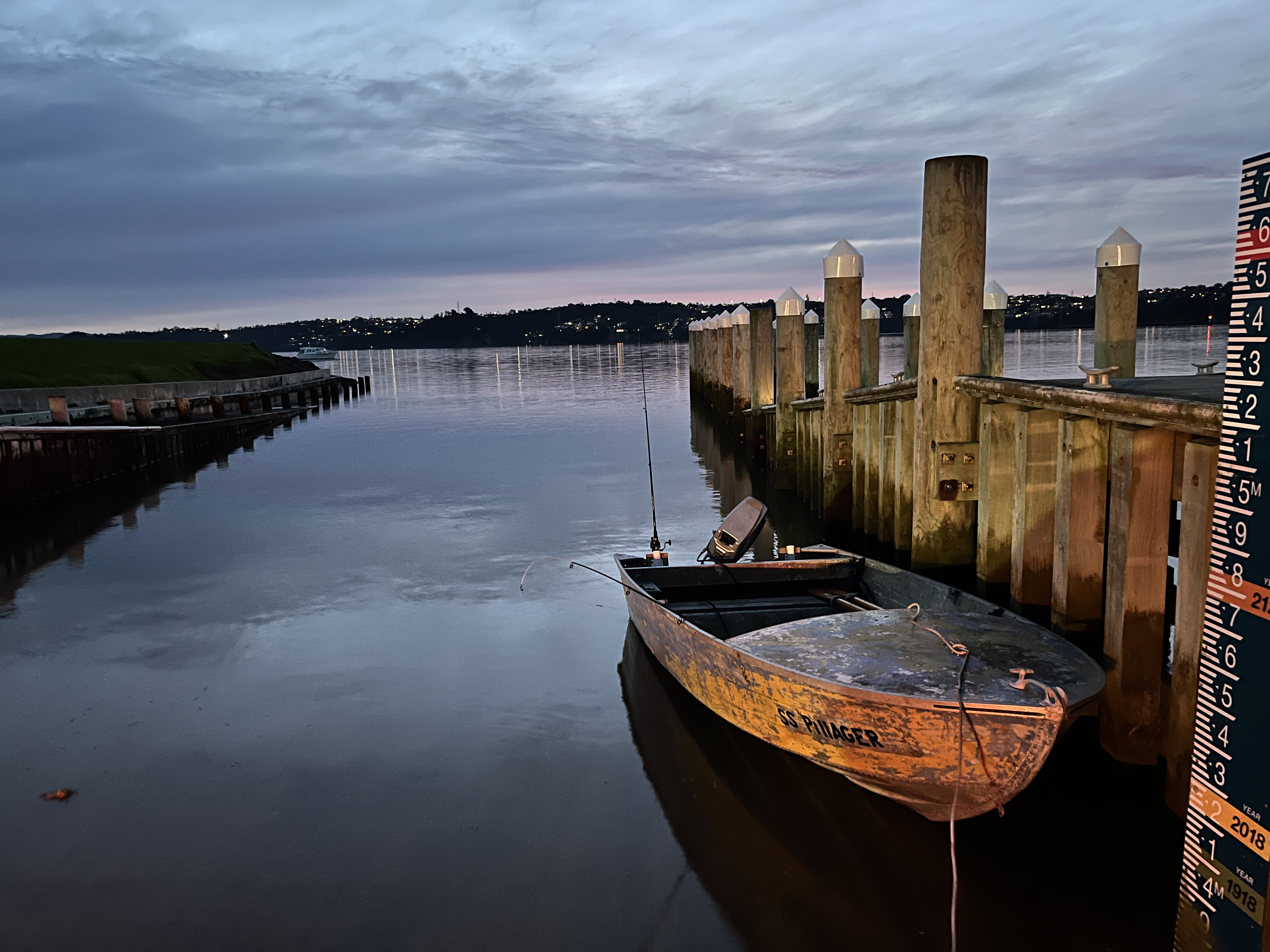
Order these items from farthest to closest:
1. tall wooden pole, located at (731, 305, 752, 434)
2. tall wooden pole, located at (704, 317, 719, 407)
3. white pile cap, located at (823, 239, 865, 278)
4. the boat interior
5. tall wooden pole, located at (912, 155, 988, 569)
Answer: tall wooden pole, located at (704, 317, 719, 407) < tall wooden pole, located at (731, 305, 752, 434) < white pile cap, located at (823, 239, 865, 278) < tall wooden pole, located at (912, 155, 988, 569) < the boat interior

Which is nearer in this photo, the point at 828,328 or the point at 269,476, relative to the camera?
the point at 828,328

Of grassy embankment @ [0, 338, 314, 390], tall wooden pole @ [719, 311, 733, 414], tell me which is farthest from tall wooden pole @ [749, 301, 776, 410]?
grassy embankment @ [0, 338, 314, 390]

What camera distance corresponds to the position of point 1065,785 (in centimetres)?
670

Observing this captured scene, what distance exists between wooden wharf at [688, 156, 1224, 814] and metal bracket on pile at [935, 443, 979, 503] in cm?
2

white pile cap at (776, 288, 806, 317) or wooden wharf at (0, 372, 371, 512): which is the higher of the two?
white pile cap at (776, 288, 806, 317)

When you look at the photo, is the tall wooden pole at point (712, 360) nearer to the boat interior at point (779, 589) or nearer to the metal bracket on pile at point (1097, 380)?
the boat interior at point (779, 589)

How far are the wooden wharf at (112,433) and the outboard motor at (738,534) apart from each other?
16.4 metres

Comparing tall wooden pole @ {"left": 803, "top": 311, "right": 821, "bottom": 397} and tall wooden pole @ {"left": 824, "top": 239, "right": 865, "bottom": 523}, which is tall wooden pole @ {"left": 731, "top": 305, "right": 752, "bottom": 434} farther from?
tall wooden pole @ {"left": 824, "top": 239, "right": 865, "bottom": 523}

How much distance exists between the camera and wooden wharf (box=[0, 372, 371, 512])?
19.5 meters

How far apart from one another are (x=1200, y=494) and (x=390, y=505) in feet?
59.5

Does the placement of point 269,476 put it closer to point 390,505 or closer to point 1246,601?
point 390,505

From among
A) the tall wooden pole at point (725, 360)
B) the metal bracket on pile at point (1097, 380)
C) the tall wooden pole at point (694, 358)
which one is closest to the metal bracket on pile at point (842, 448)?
the metal bracket on pile at point (1097, 380)

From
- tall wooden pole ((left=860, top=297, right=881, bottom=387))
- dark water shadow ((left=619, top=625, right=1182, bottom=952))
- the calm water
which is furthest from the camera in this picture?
tall wooden pole ((left=860, top=297, right=881, bottom=387))

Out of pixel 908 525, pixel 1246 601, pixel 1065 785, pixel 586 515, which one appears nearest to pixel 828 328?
pixel 908 525
